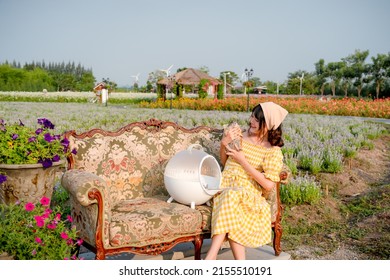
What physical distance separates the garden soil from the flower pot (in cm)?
232

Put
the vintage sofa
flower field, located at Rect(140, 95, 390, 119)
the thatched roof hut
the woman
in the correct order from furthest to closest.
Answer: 1. the thatched roof hut
2. flower field, located at Rect(140, 95, 390, 119)
3. the woman
4. the vintage sofa

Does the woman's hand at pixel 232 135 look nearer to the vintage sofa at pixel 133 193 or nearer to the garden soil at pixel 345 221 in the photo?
the vintage sofa at pixel 133 193

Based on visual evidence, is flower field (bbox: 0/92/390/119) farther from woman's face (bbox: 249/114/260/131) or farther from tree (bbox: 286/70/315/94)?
tree (bbox: 286/70/315/94)

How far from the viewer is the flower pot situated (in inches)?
148

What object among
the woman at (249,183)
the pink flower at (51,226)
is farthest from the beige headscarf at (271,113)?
the pink flower at (51,226)

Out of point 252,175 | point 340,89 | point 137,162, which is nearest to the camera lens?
point 252,175

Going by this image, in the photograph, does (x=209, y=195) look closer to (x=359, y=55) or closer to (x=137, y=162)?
(x=137, y=162)

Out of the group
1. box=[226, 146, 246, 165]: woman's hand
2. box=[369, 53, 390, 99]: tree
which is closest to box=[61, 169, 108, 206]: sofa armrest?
box=[226, 146, 246, 165]: woman's hand

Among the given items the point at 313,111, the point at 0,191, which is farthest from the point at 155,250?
the point at 313,111

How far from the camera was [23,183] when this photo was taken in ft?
12.5

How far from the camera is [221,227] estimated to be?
120 inches
